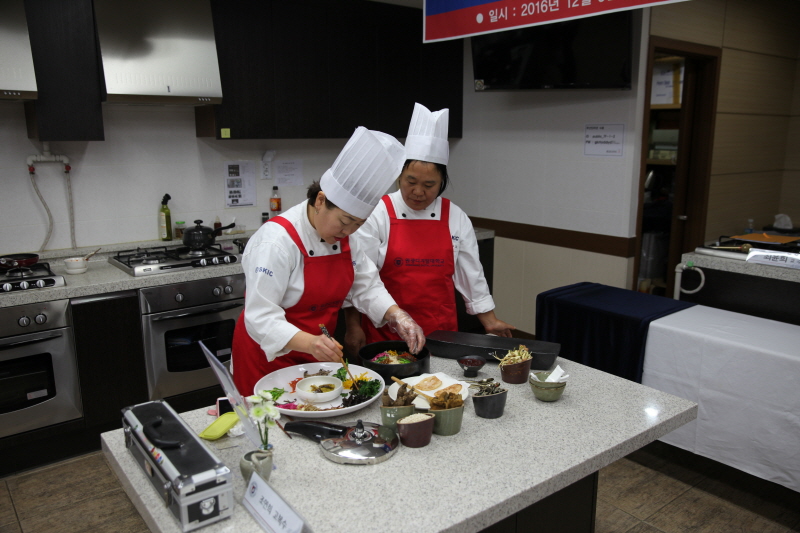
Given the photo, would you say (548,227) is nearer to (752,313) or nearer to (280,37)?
(752,313)

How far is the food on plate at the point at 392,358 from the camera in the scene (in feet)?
6.26

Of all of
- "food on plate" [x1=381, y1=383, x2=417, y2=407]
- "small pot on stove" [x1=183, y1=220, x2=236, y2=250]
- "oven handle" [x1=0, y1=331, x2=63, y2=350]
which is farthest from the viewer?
"small pot on stove" [x1=183, y1=220, x2=236, y2=250]

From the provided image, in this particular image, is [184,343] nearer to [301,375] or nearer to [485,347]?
[301,375]

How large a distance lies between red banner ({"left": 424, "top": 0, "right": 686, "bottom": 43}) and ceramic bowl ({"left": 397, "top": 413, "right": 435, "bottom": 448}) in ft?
4.89

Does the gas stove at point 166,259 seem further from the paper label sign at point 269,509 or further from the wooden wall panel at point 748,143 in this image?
the wooden wall panel at point 748,143

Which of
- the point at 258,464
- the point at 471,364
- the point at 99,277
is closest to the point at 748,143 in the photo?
the point at 471,364

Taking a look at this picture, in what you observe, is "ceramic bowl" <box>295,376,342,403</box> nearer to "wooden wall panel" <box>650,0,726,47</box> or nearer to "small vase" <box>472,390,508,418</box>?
"small vase" <box>472,390,508,418</box>

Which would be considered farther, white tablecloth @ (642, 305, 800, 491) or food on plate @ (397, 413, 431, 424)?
white tablecloth @ (642, 305, 800, 491)

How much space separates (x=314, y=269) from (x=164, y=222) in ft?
7.21

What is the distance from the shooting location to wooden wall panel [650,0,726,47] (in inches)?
147

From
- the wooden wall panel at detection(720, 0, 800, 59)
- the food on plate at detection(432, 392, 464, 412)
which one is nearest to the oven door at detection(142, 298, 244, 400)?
the food on plate at detection(432, 392, 464, 412)

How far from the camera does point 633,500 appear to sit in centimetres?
277

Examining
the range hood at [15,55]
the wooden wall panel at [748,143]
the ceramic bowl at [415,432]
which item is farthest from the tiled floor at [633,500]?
the wooden wall panel at [748,143]

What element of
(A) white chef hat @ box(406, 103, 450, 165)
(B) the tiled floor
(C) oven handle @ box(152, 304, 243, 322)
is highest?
(A) white chef hat @ box(406, 103, 450, 165)
